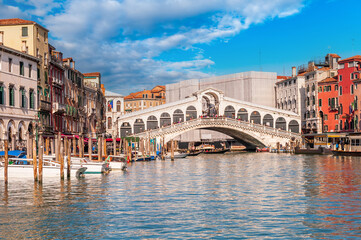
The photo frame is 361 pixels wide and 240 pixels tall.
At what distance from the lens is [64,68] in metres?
43.8

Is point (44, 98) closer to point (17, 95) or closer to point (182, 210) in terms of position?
point (17, 95)

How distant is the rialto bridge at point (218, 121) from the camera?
60.9m

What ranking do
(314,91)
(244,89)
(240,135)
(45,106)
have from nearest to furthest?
(45,106) → (314,91) → (240,135) → (244,89)

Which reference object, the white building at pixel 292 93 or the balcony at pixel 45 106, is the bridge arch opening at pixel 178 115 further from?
the balcony at pixel 45 106

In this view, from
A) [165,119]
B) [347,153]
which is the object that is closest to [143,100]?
[165,119]

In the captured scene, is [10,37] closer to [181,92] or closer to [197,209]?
[197,209]

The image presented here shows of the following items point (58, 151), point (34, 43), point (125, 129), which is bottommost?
point (58, 151)

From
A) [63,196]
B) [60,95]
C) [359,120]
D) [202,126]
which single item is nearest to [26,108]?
[60,95]

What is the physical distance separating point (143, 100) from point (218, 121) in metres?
42.8

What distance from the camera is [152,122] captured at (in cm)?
6550

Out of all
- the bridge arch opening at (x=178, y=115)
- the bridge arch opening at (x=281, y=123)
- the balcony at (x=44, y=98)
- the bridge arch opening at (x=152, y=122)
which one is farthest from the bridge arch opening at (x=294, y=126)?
the balcony at (x=44, y=98)

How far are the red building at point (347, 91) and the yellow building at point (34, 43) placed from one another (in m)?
32.7

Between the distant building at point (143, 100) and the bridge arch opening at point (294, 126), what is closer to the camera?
the bridge arch opening at point (294, 126)

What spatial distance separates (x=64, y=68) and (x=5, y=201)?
92.1 feet
